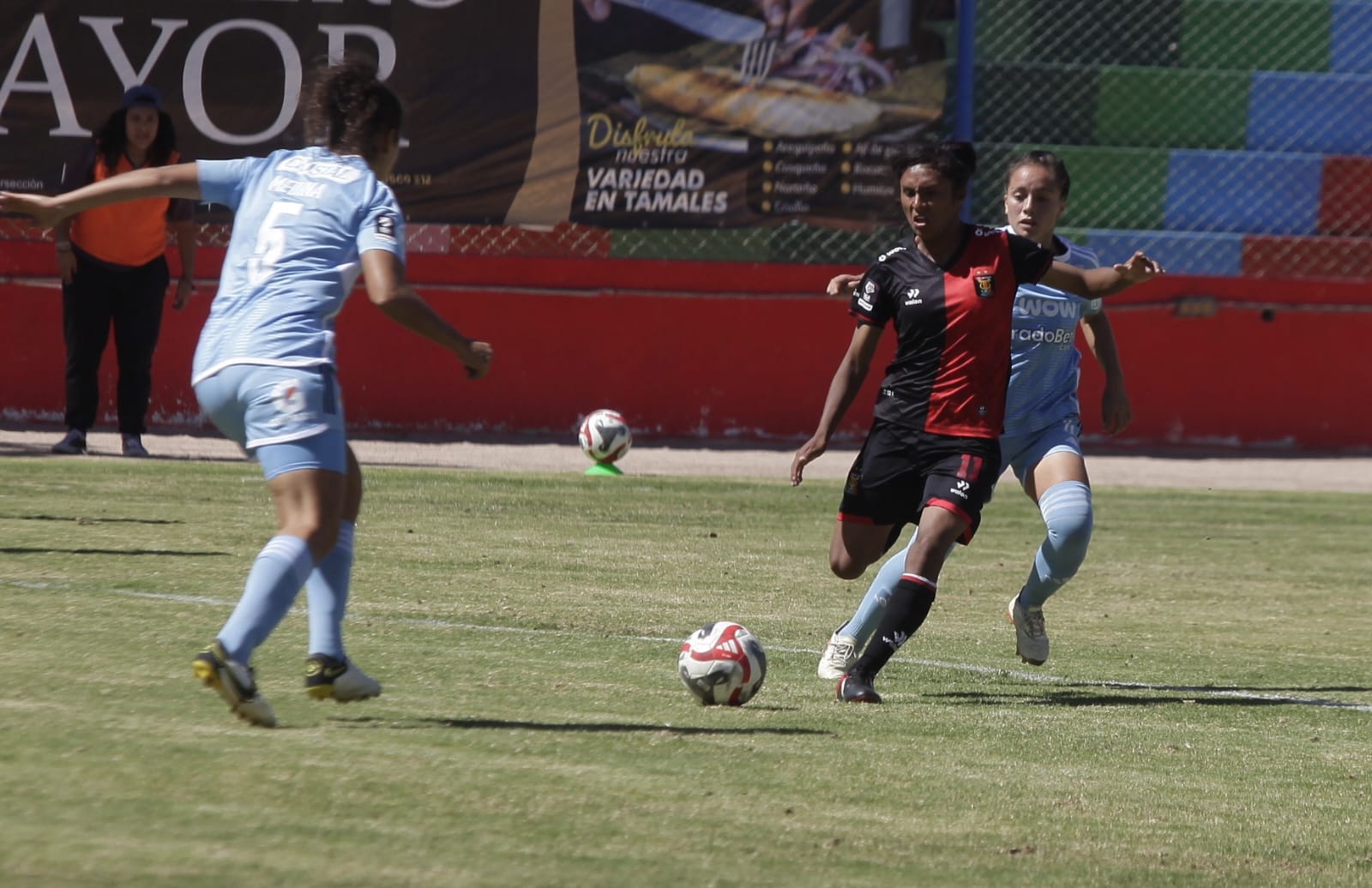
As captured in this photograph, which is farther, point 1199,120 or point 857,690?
point 1199,120

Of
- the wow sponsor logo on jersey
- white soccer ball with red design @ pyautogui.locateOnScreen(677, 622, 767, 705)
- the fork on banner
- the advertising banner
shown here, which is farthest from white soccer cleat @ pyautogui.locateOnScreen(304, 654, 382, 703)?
the fork on banner

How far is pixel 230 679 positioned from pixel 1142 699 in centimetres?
327

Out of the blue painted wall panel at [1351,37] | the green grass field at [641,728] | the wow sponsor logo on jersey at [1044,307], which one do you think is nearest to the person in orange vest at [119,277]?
the green grass field at [641,728]

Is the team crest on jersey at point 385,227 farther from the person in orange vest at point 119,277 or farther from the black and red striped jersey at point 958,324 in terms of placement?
the person in orange vest at point 119,277

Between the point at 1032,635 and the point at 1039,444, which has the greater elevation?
the point at 1039,444

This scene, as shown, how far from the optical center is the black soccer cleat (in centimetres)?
609

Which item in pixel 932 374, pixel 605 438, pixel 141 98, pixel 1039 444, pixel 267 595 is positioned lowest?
pixel 605 438

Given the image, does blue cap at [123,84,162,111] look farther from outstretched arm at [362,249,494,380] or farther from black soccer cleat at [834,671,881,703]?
outstretched arm at [362,249,494,380]

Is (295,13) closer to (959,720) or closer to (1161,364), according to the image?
(1161,364)

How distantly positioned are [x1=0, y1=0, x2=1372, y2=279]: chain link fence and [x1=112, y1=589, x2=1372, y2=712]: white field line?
10269 mm

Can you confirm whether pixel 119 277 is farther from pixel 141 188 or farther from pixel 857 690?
pixel 857 690

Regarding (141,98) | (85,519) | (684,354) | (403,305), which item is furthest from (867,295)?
(684,354)

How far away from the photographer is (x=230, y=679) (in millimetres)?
4719

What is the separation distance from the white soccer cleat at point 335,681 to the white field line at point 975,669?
1.91 m
